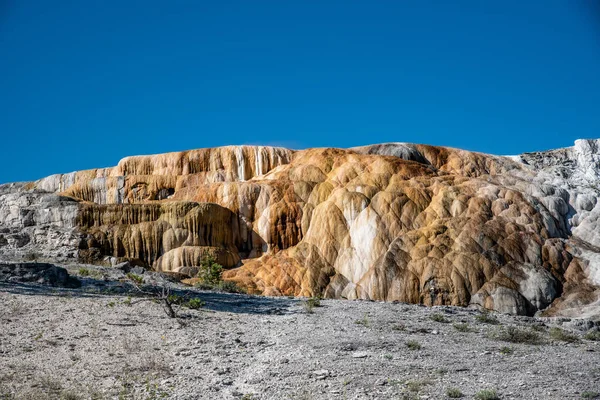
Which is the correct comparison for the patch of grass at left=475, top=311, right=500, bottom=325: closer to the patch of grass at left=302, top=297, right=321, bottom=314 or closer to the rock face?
the patch of grass at left=302, top=297, right=321, bottom=314

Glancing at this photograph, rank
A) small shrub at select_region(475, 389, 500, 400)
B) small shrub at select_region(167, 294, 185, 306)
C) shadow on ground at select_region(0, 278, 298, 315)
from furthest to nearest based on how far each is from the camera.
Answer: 1. shadow on ground at select_region(0, 278, 298, 315)
2. small shrub at select_region(167, 294, 185, 306)
3. small shrub at select_region(475, 389, 500, 400)

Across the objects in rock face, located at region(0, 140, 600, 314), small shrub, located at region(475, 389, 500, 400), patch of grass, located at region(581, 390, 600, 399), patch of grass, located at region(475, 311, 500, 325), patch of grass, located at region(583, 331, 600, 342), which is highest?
rock face, located at region(0, 140, 600, 314)

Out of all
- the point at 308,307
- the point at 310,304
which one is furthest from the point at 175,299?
the point at 310,304

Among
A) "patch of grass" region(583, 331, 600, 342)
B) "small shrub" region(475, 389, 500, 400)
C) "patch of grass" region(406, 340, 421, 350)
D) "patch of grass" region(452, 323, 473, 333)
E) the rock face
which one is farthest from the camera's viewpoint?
the rock face

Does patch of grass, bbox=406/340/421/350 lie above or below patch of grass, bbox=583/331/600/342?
above

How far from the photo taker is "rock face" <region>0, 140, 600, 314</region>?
40.2 metres

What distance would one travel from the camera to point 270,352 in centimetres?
1759

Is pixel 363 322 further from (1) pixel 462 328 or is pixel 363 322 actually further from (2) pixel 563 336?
(2) pixel 563 336

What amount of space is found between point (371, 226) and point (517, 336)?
79.1ft

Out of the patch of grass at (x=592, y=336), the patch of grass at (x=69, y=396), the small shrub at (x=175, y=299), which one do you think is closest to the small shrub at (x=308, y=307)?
the small shrub at (x=175, y=299)

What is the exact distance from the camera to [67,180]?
58781 millimetres

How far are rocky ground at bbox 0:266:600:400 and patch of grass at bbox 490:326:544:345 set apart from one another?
4cm

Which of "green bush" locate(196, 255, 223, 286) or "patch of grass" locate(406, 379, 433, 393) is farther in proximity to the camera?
A: "green bush" locate(196, 255, 223, 286)

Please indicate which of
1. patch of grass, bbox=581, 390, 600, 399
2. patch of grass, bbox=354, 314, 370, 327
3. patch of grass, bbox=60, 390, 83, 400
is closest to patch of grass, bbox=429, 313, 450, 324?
patch of grass, bbox=354, 314, 370, 327
